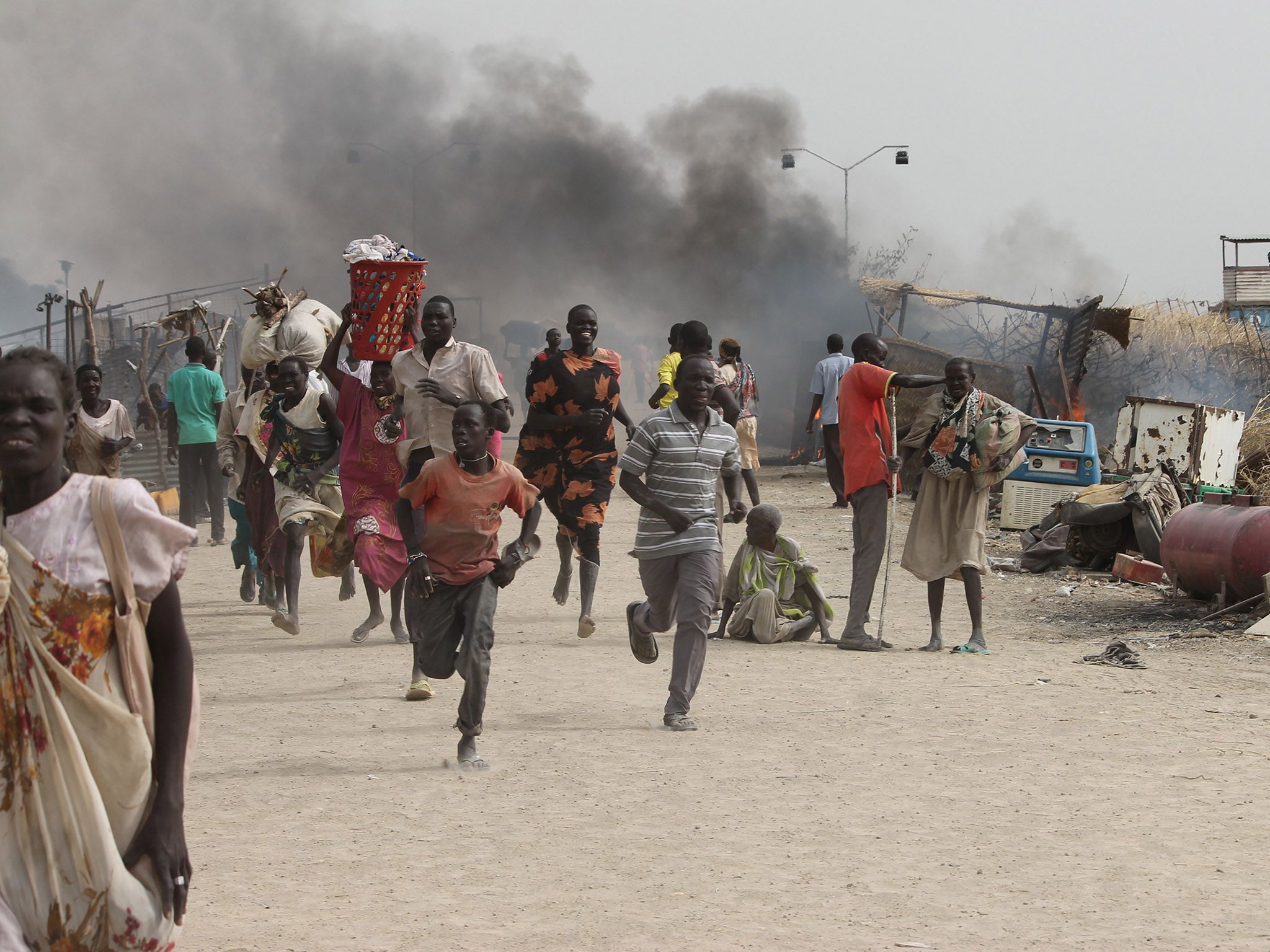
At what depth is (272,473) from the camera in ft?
26.4

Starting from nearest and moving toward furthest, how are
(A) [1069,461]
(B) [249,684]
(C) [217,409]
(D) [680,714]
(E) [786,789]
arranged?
(E) [786,789] → (D) [680,714] → (B) [249,684] → (C) [217,409] → (A) [1069,461]

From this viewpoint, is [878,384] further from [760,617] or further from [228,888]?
[228,888]

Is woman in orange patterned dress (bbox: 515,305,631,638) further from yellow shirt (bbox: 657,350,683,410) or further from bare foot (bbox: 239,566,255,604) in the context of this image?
yellow shirt (bbox: 657,350,683,410)

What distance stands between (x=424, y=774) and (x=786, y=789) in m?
1.30

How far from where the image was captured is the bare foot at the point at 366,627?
7809 millimetres

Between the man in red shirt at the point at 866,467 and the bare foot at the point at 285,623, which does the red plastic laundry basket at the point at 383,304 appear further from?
the man in red shirt at the point at 866,467

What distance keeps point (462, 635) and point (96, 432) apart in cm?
585

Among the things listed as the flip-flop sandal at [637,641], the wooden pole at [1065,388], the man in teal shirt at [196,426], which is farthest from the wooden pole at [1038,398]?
the flip-flop sandal at [637,641]

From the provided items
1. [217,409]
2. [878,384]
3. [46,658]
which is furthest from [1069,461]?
[46,658]

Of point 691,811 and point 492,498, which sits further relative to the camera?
point 492,498

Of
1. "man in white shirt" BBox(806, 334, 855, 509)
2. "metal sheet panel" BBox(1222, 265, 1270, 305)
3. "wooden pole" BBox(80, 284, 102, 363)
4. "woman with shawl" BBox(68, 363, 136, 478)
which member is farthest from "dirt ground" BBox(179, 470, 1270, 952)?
"metal sheet panel" BBox(1222, 265, 1270, 305)

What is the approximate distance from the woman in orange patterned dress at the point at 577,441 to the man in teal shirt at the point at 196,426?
14.5 ft

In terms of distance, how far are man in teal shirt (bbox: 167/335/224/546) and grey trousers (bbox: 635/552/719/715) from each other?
6.57 m

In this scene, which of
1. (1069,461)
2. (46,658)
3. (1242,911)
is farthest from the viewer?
(1069,461)
